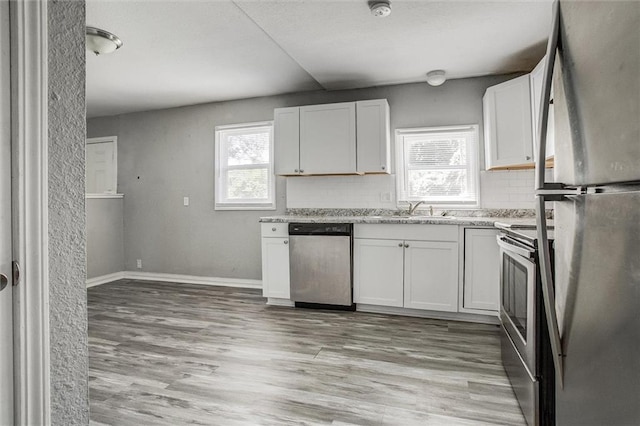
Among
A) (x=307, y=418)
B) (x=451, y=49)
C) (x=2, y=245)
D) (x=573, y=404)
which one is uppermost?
(x=451, y=49)

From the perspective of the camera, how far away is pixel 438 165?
397cm

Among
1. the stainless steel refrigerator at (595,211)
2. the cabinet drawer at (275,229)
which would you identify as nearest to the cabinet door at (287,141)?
the cabinet drawer at (275,229)

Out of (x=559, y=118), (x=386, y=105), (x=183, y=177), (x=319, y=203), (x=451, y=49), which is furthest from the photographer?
(x=183, y=177)

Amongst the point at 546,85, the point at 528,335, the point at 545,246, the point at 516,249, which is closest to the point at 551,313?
the point at 545,246

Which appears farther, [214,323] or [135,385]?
[214,323]

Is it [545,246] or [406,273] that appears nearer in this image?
[545,246]

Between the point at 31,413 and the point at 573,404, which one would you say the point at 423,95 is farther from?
the point at 31,413

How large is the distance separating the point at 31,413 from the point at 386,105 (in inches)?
141

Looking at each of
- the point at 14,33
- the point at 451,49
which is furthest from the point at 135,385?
the point at 451,49

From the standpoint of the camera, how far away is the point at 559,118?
→ 3.15 feet

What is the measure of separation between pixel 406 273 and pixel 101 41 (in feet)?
10.7

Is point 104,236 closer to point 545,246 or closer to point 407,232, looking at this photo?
point 407,232

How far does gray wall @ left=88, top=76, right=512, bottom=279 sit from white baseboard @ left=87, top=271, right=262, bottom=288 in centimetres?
7

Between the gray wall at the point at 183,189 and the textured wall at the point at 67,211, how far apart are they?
3.52 meters
